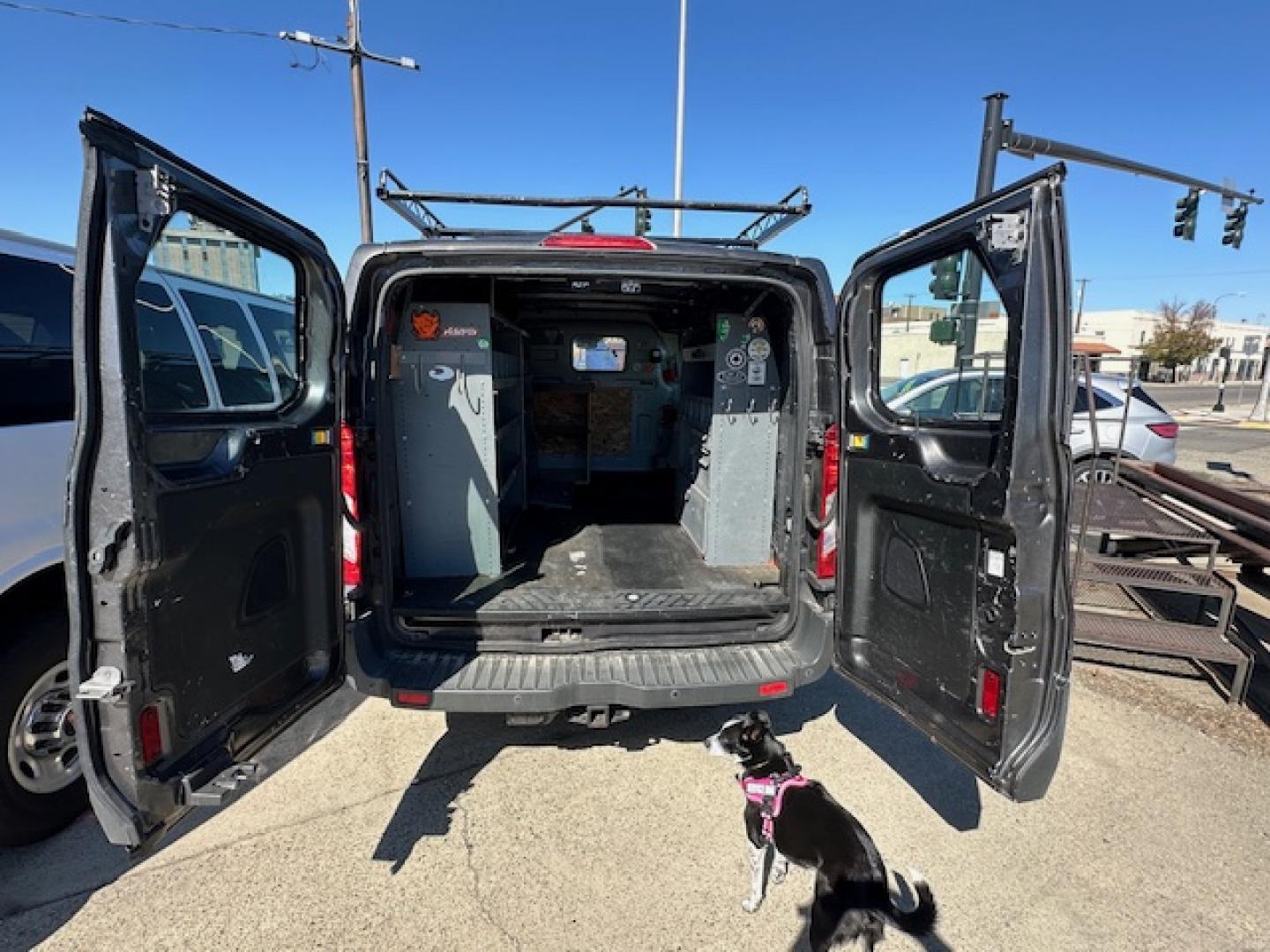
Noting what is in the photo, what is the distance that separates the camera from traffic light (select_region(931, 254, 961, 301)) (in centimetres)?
266

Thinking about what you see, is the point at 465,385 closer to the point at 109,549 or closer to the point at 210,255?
the point at 210,255

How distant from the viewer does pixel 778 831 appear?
228 centimetres

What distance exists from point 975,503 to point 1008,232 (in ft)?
2.81

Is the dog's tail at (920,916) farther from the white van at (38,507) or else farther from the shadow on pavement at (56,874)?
the white van at (38,507)

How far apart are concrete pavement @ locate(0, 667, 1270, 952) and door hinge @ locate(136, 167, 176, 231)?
2.33 m

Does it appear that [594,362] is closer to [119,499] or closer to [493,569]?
[493,569]

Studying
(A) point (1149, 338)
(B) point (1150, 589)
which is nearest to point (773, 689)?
(B) point (1150, 589)

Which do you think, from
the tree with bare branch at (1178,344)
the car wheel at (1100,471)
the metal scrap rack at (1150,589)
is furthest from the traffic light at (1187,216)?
the tree with bare branch at (1178,344)

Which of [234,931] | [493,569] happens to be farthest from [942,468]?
[234,931]

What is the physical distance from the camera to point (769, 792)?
235cm

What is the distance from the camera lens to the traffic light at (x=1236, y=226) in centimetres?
1289

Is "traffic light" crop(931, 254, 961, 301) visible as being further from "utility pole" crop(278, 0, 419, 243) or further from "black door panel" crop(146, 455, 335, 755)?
"utility pole" crop(278, 0, 419, 243)

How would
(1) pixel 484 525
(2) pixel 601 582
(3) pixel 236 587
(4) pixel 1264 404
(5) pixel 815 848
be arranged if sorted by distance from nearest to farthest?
(3) pixel 236 587
(5) pixel 815 848
(2) pixel 601 582
(1) pixel 484 525
(4) pixel 1264 404

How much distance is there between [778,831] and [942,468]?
1.48 m
